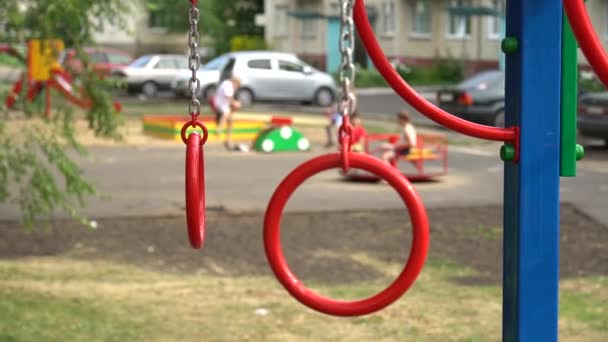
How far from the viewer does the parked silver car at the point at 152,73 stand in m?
38.8

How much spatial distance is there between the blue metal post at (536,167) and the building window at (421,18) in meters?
44.7

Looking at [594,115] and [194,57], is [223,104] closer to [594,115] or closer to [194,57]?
[594,115]

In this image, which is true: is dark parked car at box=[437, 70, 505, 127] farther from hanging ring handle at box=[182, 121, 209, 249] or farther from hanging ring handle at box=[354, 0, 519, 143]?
hanging ring handle at box=[182, 121, 209, 249]

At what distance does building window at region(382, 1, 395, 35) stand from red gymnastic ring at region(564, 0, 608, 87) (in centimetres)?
4720

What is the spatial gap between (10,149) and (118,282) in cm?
142

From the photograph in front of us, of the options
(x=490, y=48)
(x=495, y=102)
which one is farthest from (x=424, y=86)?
(x=495, y=102)

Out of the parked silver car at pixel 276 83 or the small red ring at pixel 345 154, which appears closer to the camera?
the small red ring at pixel 345 154

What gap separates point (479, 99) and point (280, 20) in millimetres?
35079

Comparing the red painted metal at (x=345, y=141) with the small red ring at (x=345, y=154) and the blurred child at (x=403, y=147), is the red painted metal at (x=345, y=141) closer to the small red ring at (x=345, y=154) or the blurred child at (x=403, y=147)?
the small red ring at (x=345, y=154)


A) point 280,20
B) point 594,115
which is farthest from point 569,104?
point 280,20

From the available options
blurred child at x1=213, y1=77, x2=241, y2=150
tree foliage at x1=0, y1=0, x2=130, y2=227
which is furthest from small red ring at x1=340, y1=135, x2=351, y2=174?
blurred child at x1=213, y1=77, x2=241, y2=150

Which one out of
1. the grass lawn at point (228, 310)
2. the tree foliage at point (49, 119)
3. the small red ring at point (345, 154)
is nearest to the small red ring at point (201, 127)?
the small red ring at point (345, 154)

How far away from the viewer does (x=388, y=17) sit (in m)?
51.7

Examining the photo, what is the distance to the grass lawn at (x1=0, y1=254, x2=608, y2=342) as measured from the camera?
8172 mm
